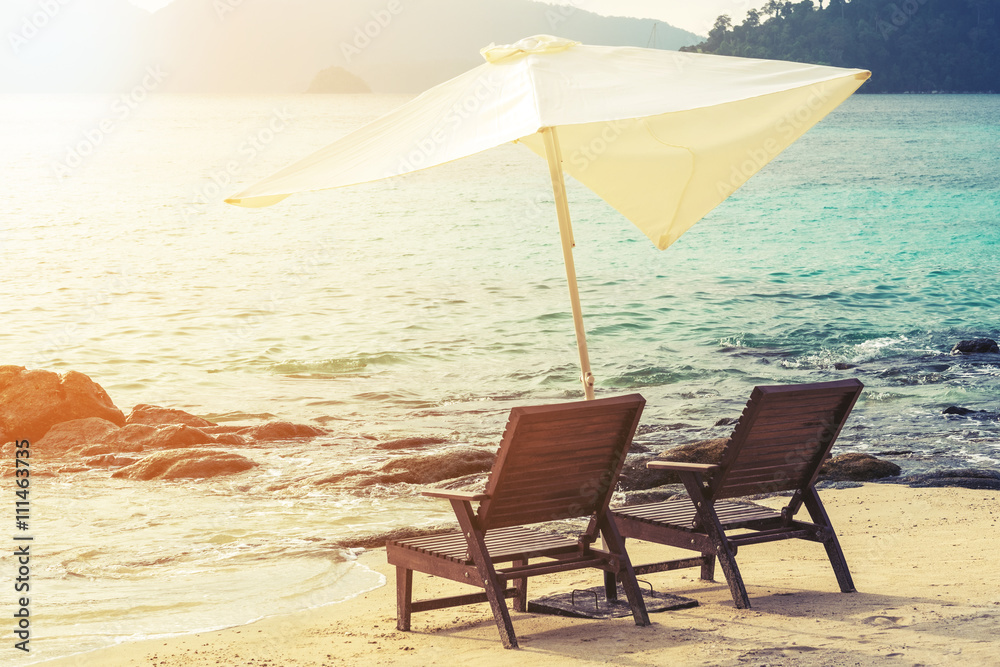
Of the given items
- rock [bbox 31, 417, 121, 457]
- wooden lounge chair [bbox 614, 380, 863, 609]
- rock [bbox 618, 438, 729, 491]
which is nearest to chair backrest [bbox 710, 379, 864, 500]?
wooden lounge chair [bbox 614, 380, 863, 609]

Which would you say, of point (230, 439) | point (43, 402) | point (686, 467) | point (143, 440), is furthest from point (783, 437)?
point (43, 402)

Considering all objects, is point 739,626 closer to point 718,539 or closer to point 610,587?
point 718,539

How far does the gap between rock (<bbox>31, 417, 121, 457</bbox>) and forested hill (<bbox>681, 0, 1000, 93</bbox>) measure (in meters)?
80.0

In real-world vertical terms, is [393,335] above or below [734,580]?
below

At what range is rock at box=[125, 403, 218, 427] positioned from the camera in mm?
10312

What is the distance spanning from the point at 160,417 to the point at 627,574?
740 centimetres

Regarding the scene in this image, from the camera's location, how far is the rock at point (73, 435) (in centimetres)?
951

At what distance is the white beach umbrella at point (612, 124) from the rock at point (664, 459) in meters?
2.95

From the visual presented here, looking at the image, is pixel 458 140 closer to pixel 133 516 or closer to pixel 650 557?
pixel 650 557

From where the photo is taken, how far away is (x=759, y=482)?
4805 mm

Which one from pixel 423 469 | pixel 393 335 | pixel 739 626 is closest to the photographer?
pixel 739 626

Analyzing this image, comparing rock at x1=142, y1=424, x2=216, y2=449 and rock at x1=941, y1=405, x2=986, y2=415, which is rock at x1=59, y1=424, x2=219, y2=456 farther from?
rock at x1=941, y1=405, x2=986, y2=415

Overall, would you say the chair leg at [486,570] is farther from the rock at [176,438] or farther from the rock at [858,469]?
the rock at [176,438]

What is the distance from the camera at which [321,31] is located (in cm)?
14588
